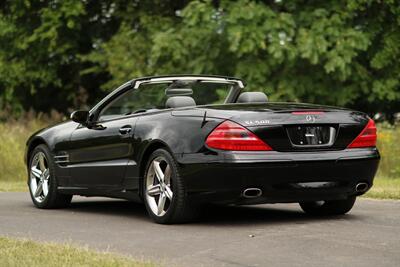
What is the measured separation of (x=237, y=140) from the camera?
8211mm

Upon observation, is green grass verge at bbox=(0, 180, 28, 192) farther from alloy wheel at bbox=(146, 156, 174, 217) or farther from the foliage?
alloy wheel at bbox=(146, 156, 174, 217)


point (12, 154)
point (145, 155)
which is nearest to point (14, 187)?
point (12, 154)

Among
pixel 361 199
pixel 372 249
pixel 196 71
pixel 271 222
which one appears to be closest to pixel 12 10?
pixel 196 71

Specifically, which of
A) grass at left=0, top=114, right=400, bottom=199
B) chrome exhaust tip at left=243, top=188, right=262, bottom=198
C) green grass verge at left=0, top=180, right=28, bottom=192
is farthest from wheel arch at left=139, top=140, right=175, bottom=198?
green grass verge at left=0, top=180, right=28, bottom=192

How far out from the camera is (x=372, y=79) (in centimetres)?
2505

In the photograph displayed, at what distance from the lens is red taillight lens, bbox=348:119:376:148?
28.6ft

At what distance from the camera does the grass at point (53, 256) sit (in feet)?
20.7

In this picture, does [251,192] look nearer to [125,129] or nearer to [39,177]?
[125,129]

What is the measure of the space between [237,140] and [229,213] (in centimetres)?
176

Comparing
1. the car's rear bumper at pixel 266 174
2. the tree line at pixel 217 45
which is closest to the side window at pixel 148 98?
the car's rear bumper at pixel 266 174

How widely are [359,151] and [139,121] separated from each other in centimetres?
211

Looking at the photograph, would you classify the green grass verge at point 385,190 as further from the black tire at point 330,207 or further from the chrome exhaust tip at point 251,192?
the chrome exhaust tip at point 251,192

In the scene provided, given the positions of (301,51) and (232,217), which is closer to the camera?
(232,217)

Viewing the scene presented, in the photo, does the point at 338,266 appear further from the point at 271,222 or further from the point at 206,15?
the point at 206,15
